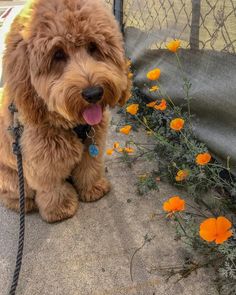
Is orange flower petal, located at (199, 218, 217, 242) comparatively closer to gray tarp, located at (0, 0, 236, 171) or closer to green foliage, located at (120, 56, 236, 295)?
green foliage, located at (120, 56, 236, 295)

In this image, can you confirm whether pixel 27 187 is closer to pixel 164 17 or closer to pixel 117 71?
pixel 117 71

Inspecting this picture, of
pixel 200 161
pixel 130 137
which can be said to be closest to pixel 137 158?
pixel 130 137

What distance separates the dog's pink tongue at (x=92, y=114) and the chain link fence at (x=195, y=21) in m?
0.99

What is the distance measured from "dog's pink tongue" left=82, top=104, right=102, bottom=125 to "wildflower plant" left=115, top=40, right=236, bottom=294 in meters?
0.41

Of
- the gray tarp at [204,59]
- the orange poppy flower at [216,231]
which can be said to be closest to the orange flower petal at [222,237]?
the orange poppy flower at [216,231]

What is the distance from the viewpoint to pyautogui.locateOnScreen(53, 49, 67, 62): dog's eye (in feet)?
7.20

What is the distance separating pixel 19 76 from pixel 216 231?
1379mm

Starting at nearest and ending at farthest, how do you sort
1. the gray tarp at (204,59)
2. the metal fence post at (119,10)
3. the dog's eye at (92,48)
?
the dog's eye at (92,48) < the gray tarp at (204,59) < the metal fence post at (119,10)

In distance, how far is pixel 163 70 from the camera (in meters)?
3.46

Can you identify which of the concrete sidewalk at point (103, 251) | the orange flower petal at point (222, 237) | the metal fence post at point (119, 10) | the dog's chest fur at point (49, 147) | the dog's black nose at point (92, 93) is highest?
the dog's black nose at point (92, 93)

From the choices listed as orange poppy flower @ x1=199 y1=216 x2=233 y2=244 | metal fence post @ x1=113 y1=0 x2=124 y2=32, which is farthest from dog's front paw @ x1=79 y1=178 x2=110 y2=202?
metal fence post @ x1=113 y1=0 x2=124 y2=32

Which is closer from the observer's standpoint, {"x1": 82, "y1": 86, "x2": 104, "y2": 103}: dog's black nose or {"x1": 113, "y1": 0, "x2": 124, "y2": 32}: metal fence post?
{"x1": 82, "y1": 86, "x2": 104, "y2": 103}: dog's black nose

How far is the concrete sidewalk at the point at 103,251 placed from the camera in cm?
227

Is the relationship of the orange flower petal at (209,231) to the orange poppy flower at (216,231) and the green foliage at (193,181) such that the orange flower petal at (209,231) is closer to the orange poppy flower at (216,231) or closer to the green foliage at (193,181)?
the orange poppy flower at (216,231)
